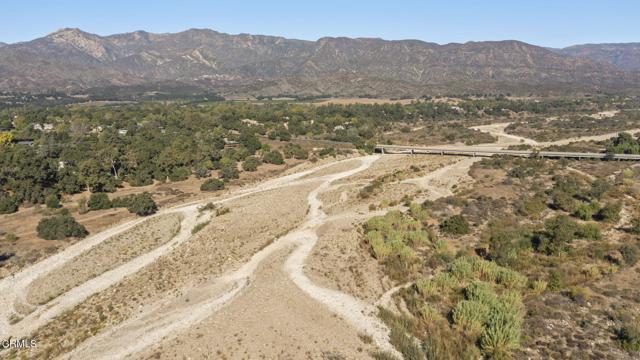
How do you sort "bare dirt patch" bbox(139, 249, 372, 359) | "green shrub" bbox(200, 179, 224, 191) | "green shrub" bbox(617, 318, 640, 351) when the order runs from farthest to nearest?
"green shrub" bbox(200, 179, 224, 191)
"bare dirt patch" bbox(139, 249, 372, 359)
"green shrub" bbox(617, 318, 640, 351)

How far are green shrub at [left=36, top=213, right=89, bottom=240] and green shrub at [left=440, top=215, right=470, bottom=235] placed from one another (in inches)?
1700

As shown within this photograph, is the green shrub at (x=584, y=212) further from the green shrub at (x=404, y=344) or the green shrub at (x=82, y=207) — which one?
the green shrub at (x=82, y=207)

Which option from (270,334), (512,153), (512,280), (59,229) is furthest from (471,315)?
(512,153)

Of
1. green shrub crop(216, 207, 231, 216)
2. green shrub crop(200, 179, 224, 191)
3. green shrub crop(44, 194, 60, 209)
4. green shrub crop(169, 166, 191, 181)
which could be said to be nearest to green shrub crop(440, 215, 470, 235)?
green shrub crop(216, 207, 231, 216)

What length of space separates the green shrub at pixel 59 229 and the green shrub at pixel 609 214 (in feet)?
193

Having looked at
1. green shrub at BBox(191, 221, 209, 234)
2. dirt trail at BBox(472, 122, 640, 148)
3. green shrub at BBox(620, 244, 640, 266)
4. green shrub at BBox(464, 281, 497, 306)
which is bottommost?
dirt trail at BBox(472, 122, 640, 148)

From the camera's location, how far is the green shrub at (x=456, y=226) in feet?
148

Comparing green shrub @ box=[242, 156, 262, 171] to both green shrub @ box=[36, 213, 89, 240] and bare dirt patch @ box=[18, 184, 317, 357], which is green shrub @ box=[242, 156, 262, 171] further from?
green shrub @ box=[36, 213, 89, 240]

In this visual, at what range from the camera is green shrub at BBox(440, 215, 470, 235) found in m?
45.1

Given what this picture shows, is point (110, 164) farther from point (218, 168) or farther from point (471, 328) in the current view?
point (471, 328)

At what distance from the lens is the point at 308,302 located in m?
32.2

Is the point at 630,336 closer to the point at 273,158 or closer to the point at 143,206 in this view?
the point at 143,206

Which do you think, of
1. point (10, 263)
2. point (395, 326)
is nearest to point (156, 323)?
point (395, 326)

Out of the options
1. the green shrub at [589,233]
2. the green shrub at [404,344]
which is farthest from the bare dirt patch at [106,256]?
the green shrub at [589,233]
